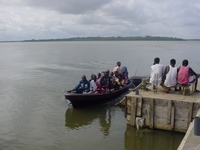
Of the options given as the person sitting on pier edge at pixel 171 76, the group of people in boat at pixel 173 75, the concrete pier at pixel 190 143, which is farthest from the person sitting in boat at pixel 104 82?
the concrete pier at pixel 190 143

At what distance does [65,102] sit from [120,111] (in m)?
3.95

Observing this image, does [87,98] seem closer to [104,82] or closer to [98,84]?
[98,84]

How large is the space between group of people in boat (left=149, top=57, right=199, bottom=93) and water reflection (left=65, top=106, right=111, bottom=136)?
135 inches

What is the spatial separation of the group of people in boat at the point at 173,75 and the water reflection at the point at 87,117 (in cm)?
344

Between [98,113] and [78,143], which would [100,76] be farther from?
[78,143]

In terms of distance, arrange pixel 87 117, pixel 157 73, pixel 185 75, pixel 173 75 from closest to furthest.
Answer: pixel 185 75 < pixel 173 75 < pixel 157 73 < pixel 87 117

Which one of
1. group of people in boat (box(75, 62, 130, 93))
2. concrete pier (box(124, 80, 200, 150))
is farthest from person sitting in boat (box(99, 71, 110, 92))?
concrete pier (box(124, 80, 200, 150))

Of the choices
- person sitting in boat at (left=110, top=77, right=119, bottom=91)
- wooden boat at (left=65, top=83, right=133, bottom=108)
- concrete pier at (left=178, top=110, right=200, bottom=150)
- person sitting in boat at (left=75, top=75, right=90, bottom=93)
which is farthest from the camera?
person sitting in boat at (left=110, top=77, right=119, bottom=91)

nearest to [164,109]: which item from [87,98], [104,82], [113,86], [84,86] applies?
[87,98]

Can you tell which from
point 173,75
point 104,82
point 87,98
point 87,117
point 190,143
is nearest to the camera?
point 190,143

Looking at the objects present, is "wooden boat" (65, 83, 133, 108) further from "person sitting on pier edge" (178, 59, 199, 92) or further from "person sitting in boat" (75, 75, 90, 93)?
"person sitting on pier edge" (178, 59, 199, 92)

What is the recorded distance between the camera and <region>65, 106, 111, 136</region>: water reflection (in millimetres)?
12152

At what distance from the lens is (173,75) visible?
1086cm

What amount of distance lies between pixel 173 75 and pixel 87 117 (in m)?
5.31
